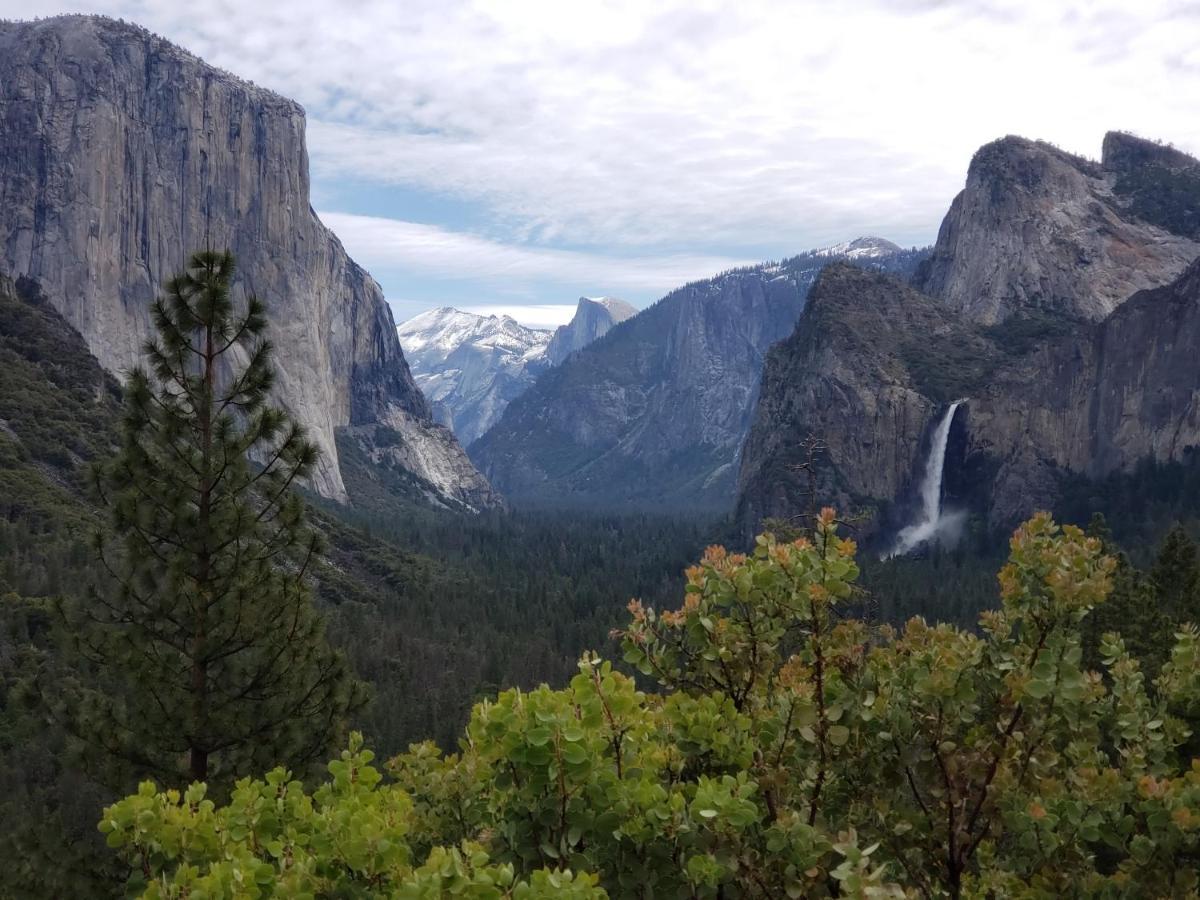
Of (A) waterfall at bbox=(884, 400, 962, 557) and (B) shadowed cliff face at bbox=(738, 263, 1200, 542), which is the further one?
(A) waterfall at bbox=(884, 400, 962, 557)

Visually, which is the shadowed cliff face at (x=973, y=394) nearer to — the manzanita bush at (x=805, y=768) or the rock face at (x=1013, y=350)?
the rock face at (x=1013, y=350)

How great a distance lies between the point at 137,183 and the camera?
159250 mm

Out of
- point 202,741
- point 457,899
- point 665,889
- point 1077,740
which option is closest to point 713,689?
point 665,889

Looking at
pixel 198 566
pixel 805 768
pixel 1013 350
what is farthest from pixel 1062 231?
pixel 805 768

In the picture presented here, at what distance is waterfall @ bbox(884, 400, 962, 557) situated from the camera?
135 m

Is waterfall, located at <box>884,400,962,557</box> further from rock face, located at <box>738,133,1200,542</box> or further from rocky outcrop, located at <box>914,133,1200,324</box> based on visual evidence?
rocky outcrop, located at <box>914,133,1200,324</box>

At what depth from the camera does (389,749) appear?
191 ft

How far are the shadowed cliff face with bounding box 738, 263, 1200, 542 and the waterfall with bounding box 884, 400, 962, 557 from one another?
237cm

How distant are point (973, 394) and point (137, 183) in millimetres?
151929

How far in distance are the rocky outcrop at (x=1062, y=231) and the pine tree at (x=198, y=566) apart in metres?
164

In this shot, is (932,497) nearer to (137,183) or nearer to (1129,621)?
(1129,621)

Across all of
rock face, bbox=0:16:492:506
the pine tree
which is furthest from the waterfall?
the pine tree

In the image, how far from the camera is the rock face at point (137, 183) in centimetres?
14712

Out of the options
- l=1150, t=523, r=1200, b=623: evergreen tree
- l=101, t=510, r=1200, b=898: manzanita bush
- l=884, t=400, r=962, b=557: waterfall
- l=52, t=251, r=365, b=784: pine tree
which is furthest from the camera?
l=884, t=400, r=962, b=557: waterfall
